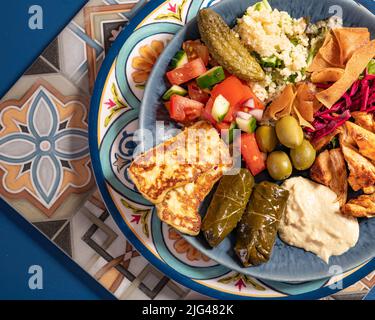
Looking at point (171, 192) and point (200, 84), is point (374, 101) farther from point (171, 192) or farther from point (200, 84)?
point (171, 192)

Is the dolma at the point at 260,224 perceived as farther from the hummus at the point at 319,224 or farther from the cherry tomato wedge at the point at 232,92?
the cherry tomato wedge at the point at 232,92

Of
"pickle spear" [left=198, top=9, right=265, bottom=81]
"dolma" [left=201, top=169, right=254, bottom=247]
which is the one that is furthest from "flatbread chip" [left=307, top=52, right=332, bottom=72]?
"dolma" [left=201, top=169, right=254, bottom=247]

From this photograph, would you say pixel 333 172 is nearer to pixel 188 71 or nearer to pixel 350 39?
pixel 350 39

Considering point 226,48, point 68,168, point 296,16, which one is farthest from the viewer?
point 68,168

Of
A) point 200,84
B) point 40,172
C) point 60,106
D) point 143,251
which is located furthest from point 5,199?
point 200,84

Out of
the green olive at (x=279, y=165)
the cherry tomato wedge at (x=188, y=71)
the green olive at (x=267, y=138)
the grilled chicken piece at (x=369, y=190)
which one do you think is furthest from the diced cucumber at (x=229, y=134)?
the grilled chicken piece at (x=369, y=190)

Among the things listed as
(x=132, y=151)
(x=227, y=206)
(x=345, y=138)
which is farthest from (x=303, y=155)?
(x=132, y=151)
